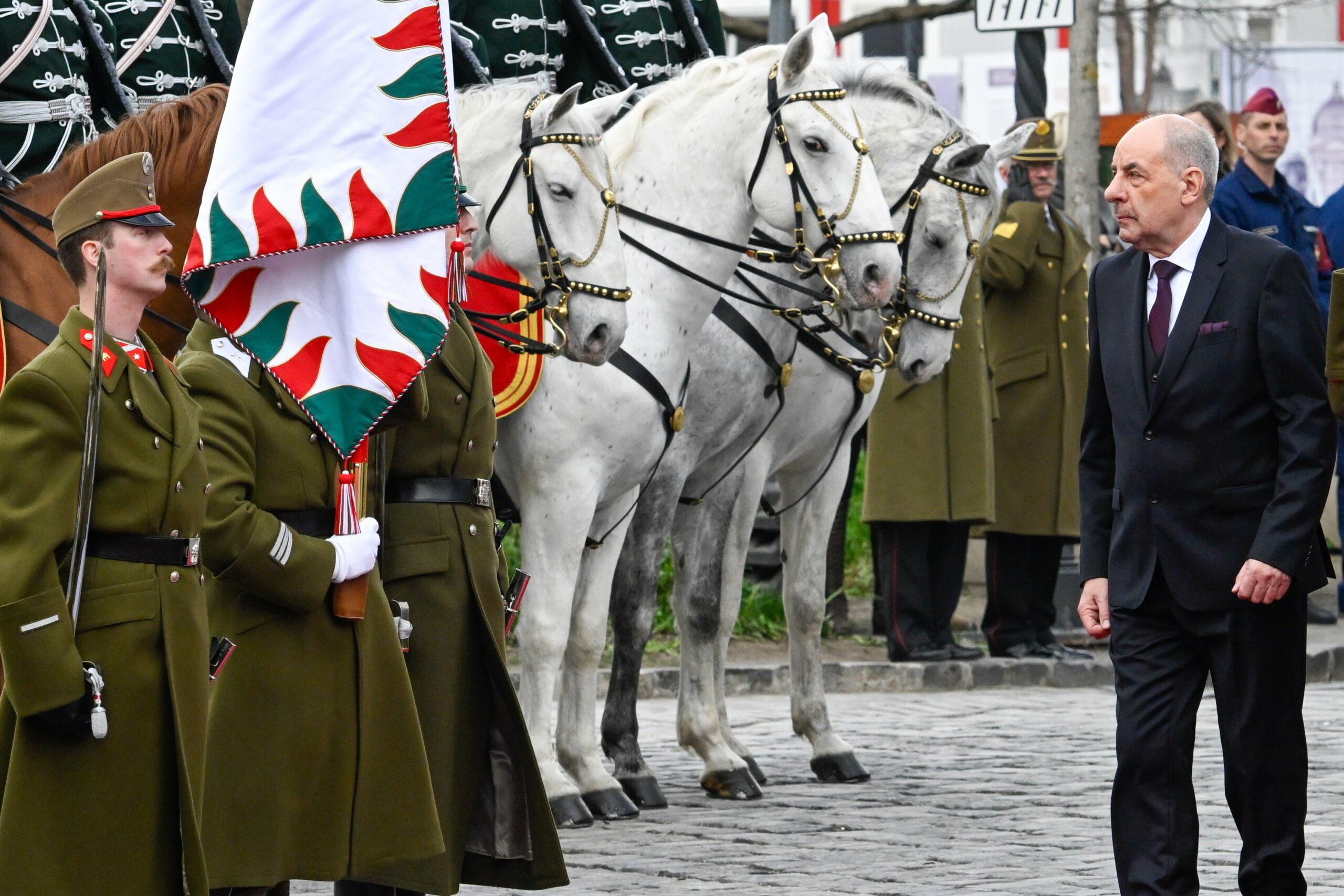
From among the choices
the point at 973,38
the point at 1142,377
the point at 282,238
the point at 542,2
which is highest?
the point at 973,38

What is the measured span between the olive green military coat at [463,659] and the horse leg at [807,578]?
3649mm

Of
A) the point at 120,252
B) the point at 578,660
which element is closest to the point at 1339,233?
the point at 578,660

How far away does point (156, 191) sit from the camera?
21.3 feet

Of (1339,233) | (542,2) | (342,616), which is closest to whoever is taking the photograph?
(342,616)

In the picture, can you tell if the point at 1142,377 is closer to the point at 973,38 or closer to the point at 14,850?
the point at 14,850

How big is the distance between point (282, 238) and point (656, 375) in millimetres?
2837

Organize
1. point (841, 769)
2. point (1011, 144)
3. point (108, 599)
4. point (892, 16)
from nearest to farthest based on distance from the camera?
point (108, 599) < point (841, 769) < point (1011, 144) < point (892, 16)

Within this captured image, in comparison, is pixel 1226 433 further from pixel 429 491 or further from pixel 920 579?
pixel 920 579

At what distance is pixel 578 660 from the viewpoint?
8.23 m

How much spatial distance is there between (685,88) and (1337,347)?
3.47 meters

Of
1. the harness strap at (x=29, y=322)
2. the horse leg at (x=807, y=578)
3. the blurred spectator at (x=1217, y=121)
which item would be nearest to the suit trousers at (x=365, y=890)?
the harness strap at (x=29, y=322)

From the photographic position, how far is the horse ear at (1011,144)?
9898 mm

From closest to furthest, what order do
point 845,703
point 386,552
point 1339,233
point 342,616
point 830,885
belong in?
1. point 342,616
2. point 386,552
3. point 830,885
4. point 845,703
5. point 1339,233

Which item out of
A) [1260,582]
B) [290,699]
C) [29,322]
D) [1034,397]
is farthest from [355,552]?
[1034,397]
